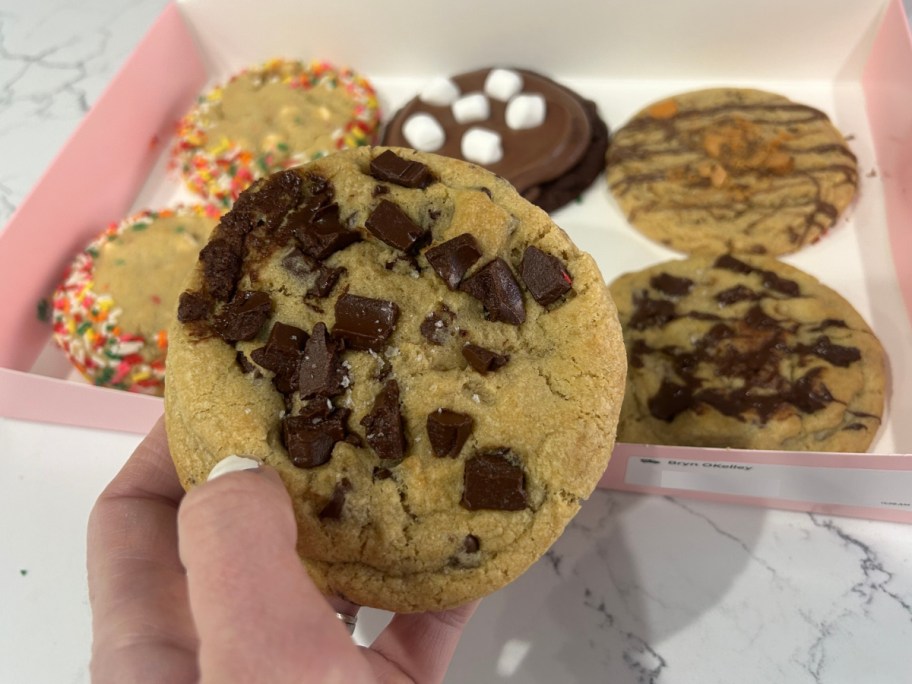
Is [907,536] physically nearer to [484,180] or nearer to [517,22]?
[484,180]

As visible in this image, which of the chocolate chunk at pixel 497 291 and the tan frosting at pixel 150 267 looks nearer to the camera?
the chocolate chunk at pixel 497 291

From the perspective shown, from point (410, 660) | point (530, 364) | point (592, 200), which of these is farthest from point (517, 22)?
point (410, 660)

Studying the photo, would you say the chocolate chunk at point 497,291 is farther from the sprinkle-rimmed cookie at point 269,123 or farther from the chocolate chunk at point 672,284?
the sprinkle-rimmed cookie at point 269,123

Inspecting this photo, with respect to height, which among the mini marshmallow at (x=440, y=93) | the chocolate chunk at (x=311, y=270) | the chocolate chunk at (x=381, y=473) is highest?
the chocolate chunk at (x=311, y=270)

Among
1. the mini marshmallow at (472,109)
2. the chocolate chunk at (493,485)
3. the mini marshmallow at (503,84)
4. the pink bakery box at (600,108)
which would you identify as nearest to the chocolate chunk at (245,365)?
the chocolate chunk at (493,485)

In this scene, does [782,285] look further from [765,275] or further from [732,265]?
[732,265]

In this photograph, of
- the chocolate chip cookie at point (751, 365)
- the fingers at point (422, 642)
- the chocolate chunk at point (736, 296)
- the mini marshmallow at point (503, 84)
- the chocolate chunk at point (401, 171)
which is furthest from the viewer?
the mini marshmallow at point (503, 84)

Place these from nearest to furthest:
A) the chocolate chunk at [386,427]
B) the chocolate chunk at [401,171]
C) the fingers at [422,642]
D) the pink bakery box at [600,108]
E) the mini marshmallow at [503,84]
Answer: the chocolate chunk at [386,427] → the chocolate chunk at [401,171] → the fingers at [422,642] → the pink bakery box at [600,108] → the mini marshmallow at [503,84]

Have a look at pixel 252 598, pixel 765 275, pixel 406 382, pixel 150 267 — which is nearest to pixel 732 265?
pixel 765 275
